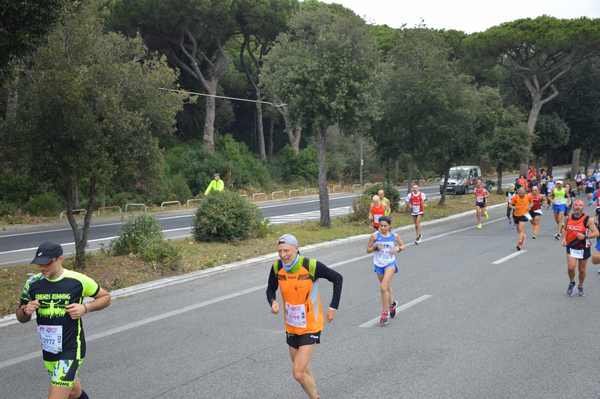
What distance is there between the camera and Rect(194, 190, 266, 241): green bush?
17.4 m

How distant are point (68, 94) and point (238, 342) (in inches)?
230

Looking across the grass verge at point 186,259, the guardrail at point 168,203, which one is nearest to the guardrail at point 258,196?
the guardrail at point 168,203

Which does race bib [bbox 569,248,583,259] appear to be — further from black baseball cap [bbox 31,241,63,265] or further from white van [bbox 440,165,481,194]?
white van [bbox 440,165,481,194]

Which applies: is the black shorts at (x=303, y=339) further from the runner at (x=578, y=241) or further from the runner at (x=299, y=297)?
the runner at (x=578, y=241)

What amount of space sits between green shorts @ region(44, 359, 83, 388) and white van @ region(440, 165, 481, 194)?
136 ft

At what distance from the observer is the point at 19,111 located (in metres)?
11.8

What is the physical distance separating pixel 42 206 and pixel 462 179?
93.0ft

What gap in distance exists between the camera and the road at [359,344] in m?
6.63

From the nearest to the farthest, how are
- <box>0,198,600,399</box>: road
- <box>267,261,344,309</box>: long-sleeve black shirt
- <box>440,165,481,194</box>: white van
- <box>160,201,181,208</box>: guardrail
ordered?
<box>267,261,344,309</box>: long-sleeve black shirt → <box>0,198,600,399</box>: road → <box>160,201,181,208</box>: guardrail → <box>440,165,481,194</box>: white van

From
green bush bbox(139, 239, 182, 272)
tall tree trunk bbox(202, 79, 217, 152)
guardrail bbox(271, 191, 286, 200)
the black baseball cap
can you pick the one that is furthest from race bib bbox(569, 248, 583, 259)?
tall tree trunk bbox(202, 79, 217, 152)

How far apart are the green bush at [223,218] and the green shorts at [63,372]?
481 inches

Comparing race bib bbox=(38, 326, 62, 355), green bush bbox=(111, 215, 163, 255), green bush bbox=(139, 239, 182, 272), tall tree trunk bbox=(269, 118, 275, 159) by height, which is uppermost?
tall tree trunk bbox=(269, 118, 275, 159)

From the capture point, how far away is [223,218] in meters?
17.3

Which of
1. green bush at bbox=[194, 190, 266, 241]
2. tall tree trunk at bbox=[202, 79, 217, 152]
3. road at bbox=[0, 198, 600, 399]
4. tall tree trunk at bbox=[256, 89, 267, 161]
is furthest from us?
tall tree trunk at bbox=[256, 89, 267, 161]
